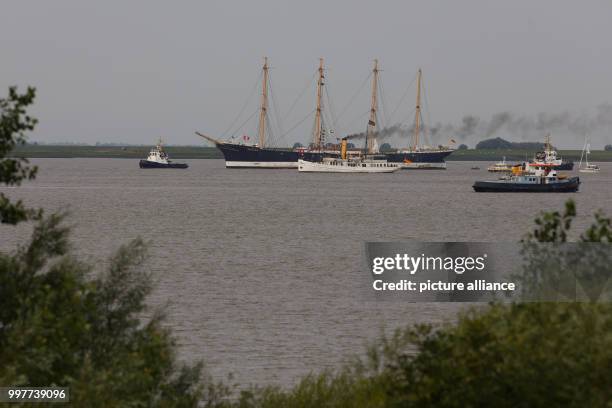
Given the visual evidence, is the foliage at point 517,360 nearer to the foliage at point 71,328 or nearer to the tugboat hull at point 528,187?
the foliage at point 71,328

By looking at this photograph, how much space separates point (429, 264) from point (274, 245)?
17663 millimetres

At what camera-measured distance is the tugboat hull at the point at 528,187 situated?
128875mm

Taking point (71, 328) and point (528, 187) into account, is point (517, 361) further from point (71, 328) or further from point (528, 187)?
point (528, 187)

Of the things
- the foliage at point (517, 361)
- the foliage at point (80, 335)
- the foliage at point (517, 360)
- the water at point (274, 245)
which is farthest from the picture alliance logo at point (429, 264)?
the foliage at point (517, 361)

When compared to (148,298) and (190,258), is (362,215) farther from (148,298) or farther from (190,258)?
(148,298)

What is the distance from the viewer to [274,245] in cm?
6838

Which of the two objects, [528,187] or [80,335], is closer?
[80,335]

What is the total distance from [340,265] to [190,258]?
8971mm

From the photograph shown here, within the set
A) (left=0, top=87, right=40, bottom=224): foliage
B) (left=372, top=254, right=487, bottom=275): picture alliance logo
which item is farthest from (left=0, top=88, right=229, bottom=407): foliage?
(left=372, top=254, right=487, bottom=275): picture alliance logo

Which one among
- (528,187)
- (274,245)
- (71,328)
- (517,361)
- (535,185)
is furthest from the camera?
(528,187)

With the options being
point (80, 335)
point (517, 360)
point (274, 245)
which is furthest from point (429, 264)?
point (517, 360)

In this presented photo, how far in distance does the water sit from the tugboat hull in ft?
4.22

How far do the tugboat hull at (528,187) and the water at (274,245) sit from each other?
129 centimetres

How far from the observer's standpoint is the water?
109 feet
